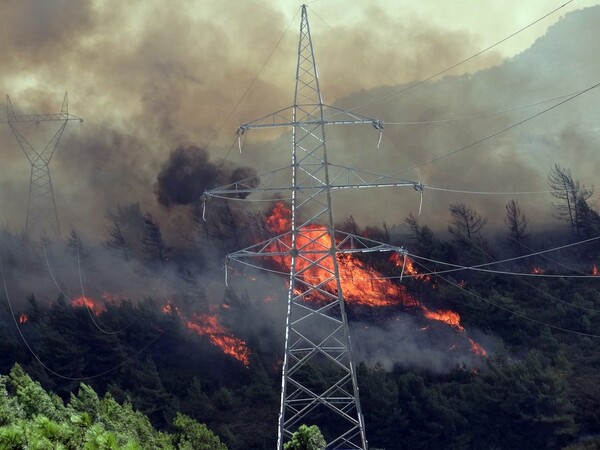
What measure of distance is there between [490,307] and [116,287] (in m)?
34.9

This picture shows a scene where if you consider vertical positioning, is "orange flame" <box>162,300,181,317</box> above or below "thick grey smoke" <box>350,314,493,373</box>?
above

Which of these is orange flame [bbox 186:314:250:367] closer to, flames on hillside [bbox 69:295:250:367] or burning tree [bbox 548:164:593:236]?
flames on hillside [bbox 69:295:250:367]

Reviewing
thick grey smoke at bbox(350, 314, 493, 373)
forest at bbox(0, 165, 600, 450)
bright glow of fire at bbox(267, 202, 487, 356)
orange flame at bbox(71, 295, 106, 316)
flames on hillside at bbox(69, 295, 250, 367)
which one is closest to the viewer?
forest at bbox(0, 165, 600, 450)

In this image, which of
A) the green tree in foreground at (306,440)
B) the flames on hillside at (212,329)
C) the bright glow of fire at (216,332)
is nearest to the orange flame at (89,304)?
the flames on hillside at (212,329)

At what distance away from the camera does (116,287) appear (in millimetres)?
79625

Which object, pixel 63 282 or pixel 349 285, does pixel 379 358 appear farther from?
pixel 63 282

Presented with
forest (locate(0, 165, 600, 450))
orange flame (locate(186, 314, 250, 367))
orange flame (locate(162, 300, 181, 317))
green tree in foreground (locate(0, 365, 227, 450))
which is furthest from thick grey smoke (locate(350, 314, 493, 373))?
green tree in foreground (locate(0, 365, 227, 450))

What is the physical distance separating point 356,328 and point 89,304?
25.3 metres

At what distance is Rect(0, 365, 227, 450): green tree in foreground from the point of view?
23.7 m

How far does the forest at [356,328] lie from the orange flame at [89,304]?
30 centimetres

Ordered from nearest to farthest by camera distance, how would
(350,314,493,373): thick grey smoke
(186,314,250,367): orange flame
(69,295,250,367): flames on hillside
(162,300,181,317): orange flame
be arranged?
(350,314,493,373): thick grey smoke, (186,314,250,367): orange flame, (69,295,250,367): flames on hillside, (162,300,181,317): orange flame

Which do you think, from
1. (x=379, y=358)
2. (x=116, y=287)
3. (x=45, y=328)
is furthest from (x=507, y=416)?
(x=116, y=287)

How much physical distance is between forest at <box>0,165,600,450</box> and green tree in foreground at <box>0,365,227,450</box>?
0.48ft

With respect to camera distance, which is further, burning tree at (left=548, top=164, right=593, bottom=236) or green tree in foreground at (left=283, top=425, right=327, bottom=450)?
burning tree at (left=548, top=164, right=593, bottom=236)
